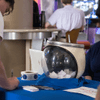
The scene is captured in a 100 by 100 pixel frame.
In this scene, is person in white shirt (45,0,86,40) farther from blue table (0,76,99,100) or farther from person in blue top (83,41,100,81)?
blue table (0,76,99,100)

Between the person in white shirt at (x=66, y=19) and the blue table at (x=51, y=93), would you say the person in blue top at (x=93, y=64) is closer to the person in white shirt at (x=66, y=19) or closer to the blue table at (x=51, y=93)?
the blue table at (x=51, y=93)

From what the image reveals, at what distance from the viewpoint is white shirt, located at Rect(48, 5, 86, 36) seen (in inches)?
147

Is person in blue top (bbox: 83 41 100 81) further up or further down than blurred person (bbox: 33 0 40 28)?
further down

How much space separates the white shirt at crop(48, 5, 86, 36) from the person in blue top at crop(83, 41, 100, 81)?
2000 mm

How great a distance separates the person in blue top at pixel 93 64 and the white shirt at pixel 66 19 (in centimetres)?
200

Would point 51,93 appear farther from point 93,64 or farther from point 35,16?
point 35,16

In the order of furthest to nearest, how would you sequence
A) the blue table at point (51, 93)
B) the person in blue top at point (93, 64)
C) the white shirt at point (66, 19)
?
1. the white shirt at point (66, 19)
2. the person in blue top at point (93, 64)
3. the blue table at point (51, 93)

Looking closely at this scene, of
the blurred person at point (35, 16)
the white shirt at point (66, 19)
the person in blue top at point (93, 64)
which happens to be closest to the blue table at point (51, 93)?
the person in blue top at point (93, 64)

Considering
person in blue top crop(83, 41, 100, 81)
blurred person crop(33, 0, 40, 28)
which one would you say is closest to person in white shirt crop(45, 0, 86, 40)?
blurred person crop(33, 0, 40, 28)

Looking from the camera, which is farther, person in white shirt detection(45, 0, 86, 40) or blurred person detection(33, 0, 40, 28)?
person in white shirt detection(45, 0, 86, 40)

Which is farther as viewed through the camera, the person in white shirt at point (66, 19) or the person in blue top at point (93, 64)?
the person in white shirt at point (66, 19)

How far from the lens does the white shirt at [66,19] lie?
12.2 feet

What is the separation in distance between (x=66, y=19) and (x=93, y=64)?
Answer: 7.29ft

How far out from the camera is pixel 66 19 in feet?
12.4
